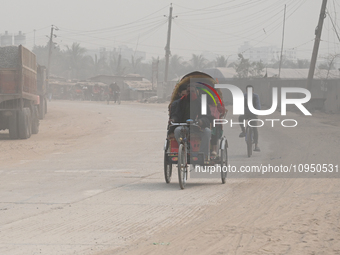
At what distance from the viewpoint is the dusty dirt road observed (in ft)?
17.7

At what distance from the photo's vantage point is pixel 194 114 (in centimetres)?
946

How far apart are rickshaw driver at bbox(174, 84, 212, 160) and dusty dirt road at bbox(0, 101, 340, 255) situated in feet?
2.71

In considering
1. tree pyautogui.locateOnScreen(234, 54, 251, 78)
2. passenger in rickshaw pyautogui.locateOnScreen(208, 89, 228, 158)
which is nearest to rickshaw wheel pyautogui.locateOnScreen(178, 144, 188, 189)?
passenger in rickshaw pyautogui.locateOnScreen(208, 89, 228, 158)

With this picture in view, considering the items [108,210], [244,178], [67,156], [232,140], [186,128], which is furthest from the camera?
[232,140]

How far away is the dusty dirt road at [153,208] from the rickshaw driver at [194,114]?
0.83 metres

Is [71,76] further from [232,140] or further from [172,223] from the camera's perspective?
[172,223]

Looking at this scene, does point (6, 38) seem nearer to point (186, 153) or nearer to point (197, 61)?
point (197, 61)

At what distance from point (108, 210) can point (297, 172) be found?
4952 millimetres

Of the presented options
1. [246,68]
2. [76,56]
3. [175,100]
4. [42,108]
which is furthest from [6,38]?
[175,100]

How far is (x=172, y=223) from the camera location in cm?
638

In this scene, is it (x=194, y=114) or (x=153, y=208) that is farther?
(x=194, y=114)

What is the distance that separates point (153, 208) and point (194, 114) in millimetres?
2609

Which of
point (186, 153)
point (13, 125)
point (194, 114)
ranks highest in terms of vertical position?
point (194, 114)

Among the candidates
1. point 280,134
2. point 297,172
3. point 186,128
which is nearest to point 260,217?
point 186,128
